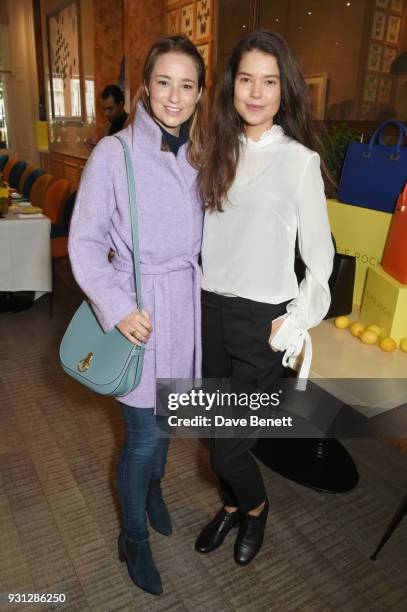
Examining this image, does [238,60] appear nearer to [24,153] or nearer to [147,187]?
[147,187]

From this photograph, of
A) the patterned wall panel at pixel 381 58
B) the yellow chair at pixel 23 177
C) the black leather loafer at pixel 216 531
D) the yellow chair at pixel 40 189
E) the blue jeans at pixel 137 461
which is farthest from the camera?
the yellow chair at pixel 23 177

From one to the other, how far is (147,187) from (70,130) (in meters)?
6.65

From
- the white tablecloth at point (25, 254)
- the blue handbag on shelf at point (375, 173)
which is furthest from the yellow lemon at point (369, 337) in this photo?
the white tablecloth at point (25, 254)

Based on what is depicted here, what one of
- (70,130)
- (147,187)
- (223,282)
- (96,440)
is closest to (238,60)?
(147,187)

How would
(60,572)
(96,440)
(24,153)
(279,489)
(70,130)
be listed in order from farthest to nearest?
(24,153) < (70,130) < (96,440) < (279,489) < (60,572)

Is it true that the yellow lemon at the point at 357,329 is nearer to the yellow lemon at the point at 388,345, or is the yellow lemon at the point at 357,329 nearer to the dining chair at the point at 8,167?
the yellow lemon at the point at 388,345

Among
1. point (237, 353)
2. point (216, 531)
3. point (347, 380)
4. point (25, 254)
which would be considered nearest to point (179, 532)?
point (216, 531)

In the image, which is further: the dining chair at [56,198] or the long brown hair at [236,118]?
the dining chair at [56,198]

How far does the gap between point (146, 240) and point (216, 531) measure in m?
1.11

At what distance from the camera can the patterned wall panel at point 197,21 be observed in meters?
3.96

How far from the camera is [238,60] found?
119cm

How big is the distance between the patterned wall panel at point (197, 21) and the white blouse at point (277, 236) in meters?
3.06

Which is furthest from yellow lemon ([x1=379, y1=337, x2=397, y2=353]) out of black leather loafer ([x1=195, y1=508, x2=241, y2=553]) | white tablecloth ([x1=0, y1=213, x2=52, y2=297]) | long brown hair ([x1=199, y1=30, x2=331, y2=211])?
white tablecloth ([x1=0, y1=213, x2=52, y2=297])

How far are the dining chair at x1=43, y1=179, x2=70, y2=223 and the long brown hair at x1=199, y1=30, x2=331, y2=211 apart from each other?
333 cm
